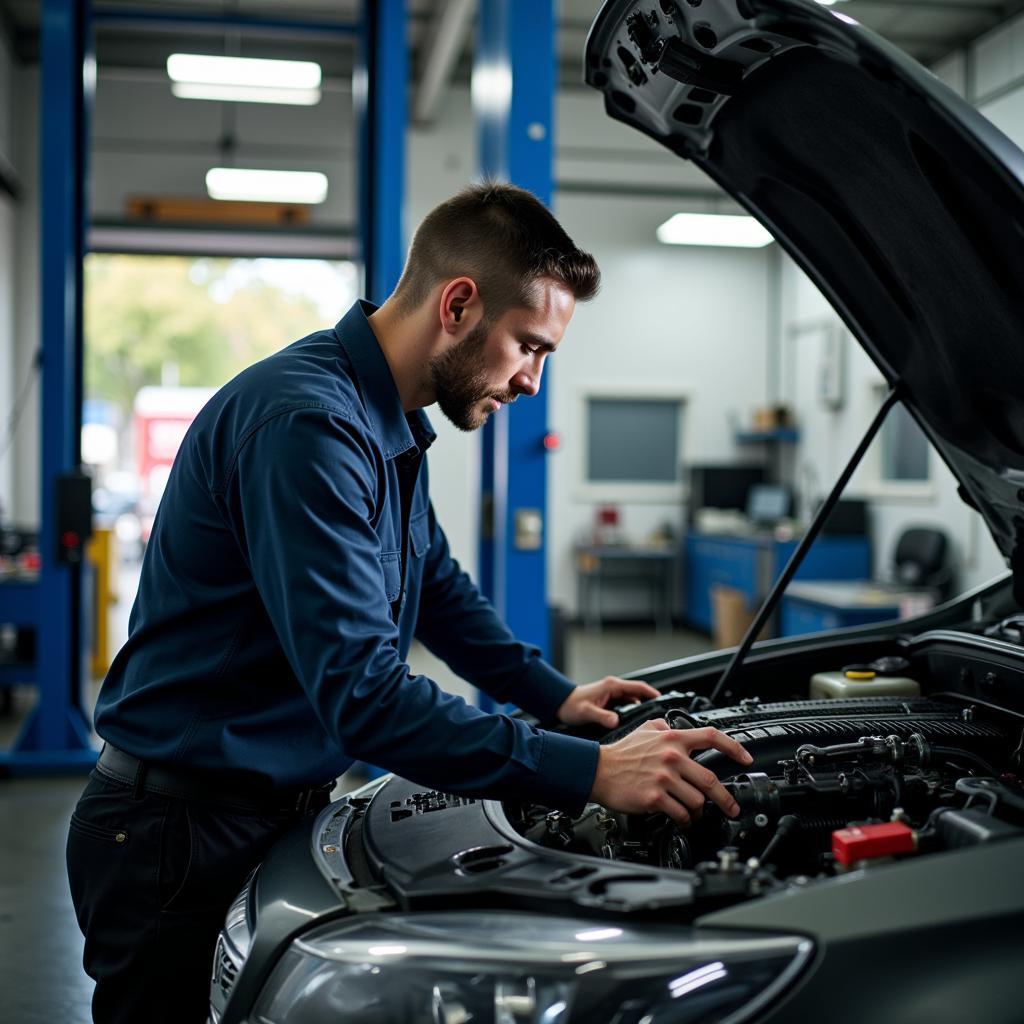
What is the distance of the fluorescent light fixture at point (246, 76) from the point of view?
21.1 feet

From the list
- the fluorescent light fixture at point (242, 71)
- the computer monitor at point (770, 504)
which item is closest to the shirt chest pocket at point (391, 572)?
the fluorescent light fixture at point (242, 71)

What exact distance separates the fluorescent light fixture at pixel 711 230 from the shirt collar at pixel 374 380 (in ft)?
23.4

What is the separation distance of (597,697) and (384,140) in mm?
3401

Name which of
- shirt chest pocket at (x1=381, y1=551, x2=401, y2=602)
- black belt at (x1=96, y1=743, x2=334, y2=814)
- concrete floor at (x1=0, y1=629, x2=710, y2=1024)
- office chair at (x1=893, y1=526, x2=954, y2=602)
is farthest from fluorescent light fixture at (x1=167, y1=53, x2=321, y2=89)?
black belt at (x1=96, y1=743, x2=334, y2=814)

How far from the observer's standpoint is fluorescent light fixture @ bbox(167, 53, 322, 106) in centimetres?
644

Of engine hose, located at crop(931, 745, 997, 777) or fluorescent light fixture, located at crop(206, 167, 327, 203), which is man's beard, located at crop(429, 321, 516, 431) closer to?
engine hose, located at crop(931, 745, 997, 777)

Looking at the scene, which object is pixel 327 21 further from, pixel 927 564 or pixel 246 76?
pixel 927 564

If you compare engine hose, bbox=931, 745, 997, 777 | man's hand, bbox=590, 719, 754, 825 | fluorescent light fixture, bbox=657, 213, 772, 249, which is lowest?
engine hose, bbox=931, 745, 997, 777

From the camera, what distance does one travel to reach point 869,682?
178cm

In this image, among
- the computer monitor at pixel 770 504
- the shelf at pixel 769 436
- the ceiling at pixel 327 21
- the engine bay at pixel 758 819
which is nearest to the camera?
the engine bay at pixel 758 819

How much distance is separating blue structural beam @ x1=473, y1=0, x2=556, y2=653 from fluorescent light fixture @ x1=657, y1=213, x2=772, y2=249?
450cm

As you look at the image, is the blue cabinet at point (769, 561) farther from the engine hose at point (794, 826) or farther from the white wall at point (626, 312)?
the engine hose at point (794, 826)

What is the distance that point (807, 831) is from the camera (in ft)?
4.28

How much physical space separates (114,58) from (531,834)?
872cm
